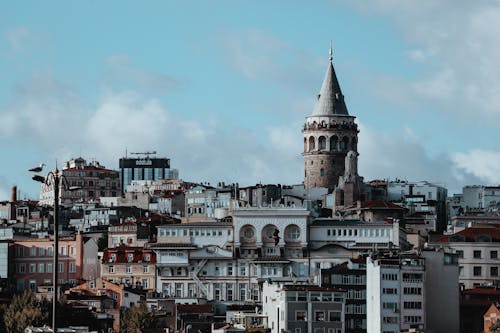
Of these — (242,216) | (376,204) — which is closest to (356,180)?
(376,204)

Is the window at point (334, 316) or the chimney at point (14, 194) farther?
the chimney at point (14, 194)

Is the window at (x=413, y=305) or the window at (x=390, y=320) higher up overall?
the window at (x=413, y=305)

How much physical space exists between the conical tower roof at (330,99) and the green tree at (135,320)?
54503mm

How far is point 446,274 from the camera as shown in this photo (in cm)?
10438

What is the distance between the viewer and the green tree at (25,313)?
9344 cm

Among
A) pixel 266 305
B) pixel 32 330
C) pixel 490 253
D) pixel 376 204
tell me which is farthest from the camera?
pixel 376 204

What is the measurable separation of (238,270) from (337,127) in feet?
105

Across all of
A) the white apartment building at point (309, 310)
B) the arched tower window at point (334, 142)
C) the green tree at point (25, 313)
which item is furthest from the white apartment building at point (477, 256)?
the green tree at point (25, 313)

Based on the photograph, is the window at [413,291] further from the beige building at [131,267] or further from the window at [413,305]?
the beige building at [131,267]

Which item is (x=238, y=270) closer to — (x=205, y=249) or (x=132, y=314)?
(x=205, y=249)

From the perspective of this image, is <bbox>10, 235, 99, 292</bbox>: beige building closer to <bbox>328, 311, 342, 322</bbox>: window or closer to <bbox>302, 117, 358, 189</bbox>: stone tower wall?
<bbox>302, 117, 358, 189</bbox>: stone tower wall

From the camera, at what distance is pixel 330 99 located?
15388cm

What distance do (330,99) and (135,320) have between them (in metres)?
59.7

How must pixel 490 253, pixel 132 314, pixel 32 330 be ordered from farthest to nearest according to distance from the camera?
pixel 490 253
pixel 132 314
pixel 32 330
